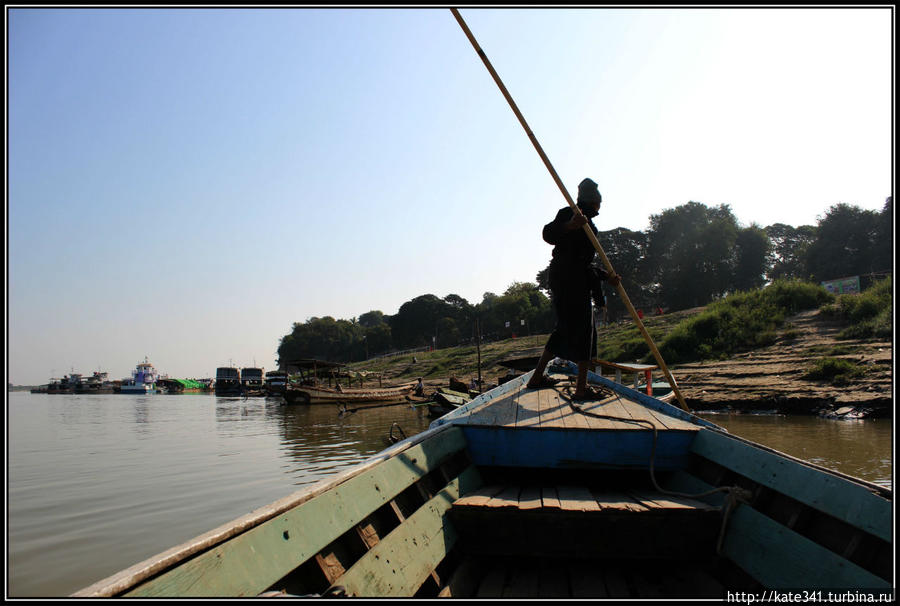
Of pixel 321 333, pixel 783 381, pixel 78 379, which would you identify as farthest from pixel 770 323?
pixel 78 379

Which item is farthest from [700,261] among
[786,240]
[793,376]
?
[793,376]

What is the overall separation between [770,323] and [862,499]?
2333 centimetres

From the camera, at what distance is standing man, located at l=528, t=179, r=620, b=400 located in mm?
4227

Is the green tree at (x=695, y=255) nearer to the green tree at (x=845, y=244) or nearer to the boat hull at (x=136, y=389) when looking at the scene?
the green tree at (x=845, y=244)

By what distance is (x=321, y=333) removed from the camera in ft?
310

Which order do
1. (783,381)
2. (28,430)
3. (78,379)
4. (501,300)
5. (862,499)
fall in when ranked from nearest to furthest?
(862,499) → (783,381) → (28,430) → (501,300) → (78,379)

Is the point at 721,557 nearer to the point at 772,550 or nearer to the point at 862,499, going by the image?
the point at 772,550

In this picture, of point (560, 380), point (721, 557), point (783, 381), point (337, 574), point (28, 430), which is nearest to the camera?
point (337, 574)

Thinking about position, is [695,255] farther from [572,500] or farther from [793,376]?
[572,500]

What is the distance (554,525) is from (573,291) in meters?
2.32

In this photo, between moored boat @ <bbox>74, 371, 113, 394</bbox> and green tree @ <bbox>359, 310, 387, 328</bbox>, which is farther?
green tree @ <bbox>359, 310, 387, 328</bbox>

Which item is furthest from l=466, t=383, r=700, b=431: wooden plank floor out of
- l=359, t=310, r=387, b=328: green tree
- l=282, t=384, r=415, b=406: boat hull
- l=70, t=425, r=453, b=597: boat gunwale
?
l=359, t=310, r=387, b=328: green tree

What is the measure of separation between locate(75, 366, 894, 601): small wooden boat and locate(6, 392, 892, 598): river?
2449 mm

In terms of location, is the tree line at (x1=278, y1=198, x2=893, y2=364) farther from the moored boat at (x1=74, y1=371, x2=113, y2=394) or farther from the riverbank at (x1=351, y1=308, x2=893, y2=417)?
the moored boat at (x1=74, y1=371, x2=113, y2=394)
